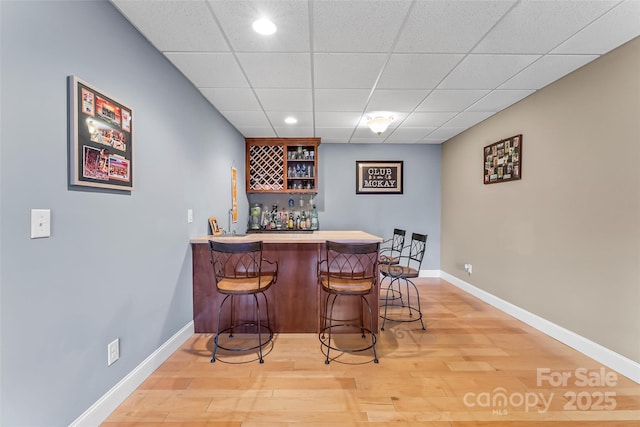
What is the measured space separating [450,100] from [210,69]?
246 centimetres

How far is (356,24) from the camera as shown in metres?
1.76

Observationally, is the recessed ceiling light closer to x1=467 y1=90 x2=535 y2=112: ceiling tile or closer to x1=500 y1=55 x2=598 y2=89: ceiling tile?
x1=500 y1=55 x2=598 y2=89: ceiling tile

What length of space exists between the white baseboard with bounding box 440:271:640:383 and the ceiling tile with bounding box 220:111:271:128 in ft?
12.3

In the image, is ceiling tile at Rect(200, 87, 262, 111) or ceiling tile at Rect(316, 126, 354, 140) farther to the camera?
ceiling tile at Rect(316, 126, 354, 140)

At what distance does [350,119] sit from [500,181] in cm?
203

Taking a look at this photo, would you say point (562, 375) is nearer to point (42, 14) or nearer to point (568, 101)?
point (568, 101)

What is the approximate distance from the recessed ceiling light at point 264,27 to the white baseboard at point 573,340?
11.4 feet

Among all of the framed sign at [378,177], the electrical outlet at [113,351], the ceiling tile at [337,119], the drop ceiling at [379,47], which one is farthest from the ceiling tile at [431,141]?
the electrical outlet at [113,351]

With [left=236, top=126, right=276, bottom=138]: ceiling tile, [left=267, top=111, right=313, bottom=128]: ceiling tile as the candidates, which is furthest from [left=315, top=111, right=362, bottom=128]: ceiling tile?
[left=236, top=126, right=276, bottom=138]: ceiling tile

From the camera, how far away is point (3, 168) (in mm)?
1077

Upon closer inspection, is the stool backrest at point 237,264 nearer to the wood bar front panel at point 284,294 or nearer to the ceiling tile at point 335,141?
the wood bar front panel at point 284,294

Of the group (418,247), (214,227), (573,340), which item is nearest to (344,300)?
(214,227)

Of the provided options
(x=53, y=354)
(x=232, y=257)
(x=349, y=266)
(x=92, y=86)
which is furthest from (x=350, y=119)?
(x=53, y=354)

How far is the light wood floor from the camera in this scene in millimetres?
1629
